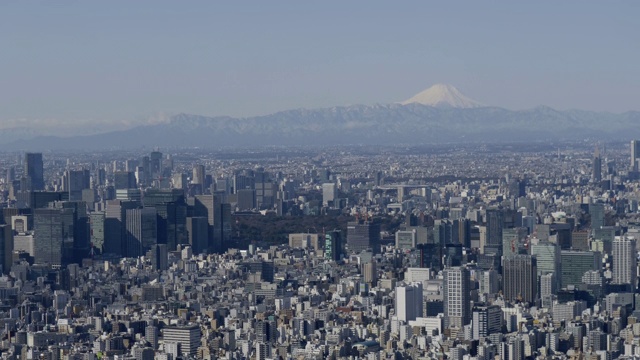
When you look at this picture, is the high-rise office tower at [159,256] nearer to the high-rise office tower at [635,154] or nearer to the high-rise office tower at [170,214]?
the high-rise office tower at [170,214]

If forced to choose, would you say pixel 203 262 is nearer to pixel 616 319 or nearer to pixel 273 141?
pixel 616 319

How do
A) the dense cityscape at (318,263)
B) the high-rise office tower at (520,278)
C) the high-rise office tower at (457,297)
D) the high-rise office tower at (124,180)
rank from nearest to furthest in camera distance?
the dense cityscape at (318,263) < the high-rise office tower at (457,297) < the high-rise office tower at (520,278) < the high-rise office tower at (124,180)

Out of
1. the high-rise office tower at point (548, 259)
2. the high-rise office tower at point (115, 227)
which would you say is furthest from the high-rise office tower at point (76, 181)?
the high-rise office tower at point (548, 259)

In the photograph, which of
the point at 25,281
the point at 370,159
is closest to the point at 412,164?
the point at 370,159

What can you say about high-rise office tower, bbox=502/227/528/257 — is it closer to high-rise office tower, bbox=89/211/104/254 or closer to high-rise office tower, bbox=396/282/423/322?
high-rise office tower, bbox=396/282/423/322

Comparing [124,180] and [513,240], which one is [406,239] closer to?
[513,240]

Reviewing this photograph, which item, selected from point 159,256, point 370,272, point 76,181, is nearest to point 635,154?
point 76,181
